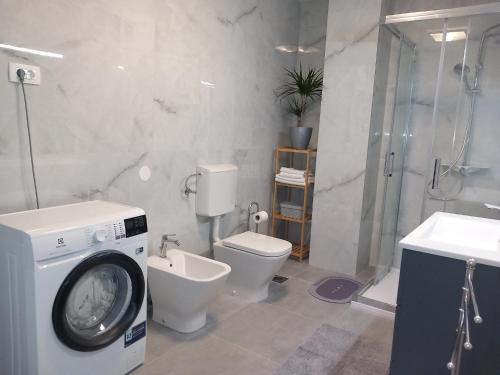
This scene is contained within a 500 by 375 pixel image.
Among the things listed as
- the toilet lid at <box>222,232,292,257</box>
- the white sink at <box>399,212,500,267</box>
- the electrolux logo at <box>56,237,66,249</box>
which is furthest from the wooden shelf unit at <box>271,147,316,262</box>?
the electrolux logo at <box>56,237,66,249</box>

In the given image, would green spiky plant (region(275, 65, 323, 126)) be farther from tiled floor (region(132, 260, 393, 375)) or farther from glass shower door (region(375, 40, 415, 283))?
tiled floor (region(132, 260, 393, 375))

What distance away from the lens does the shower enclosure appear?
9.10 ft

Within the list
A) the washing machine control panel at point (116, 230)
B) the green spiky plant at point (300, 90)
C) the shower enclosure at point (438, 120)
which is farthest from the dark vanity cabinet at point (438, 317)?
the green spiky plant at point (300, 90)

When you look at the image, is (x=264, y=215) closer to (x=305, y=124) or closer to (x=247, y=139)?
(x=247, y=139)

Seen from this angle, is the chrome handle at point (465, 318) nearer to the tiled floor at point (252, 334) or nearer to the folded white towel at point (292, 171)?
the tiled floor at point (252, 334)

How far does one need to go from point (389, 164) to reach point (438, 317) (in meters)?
1.85

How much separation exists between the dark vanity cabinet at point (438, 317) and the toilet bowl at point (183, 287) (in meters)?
1.01

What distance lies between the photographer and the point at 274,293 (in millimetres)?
2924

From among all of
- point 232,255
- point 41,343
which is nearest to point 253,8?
point 232,255

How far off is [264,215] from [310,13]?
6.57 feet

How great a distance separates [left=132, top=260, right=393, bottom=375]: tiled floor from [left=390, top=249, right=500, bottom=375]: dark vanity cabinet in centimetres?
77

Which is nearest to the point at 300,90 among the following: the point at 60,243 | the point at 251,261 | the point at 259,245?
the point at 259,245

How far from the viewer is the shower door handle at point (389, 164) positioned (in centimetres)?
313

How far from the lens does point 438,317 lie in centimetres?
148
